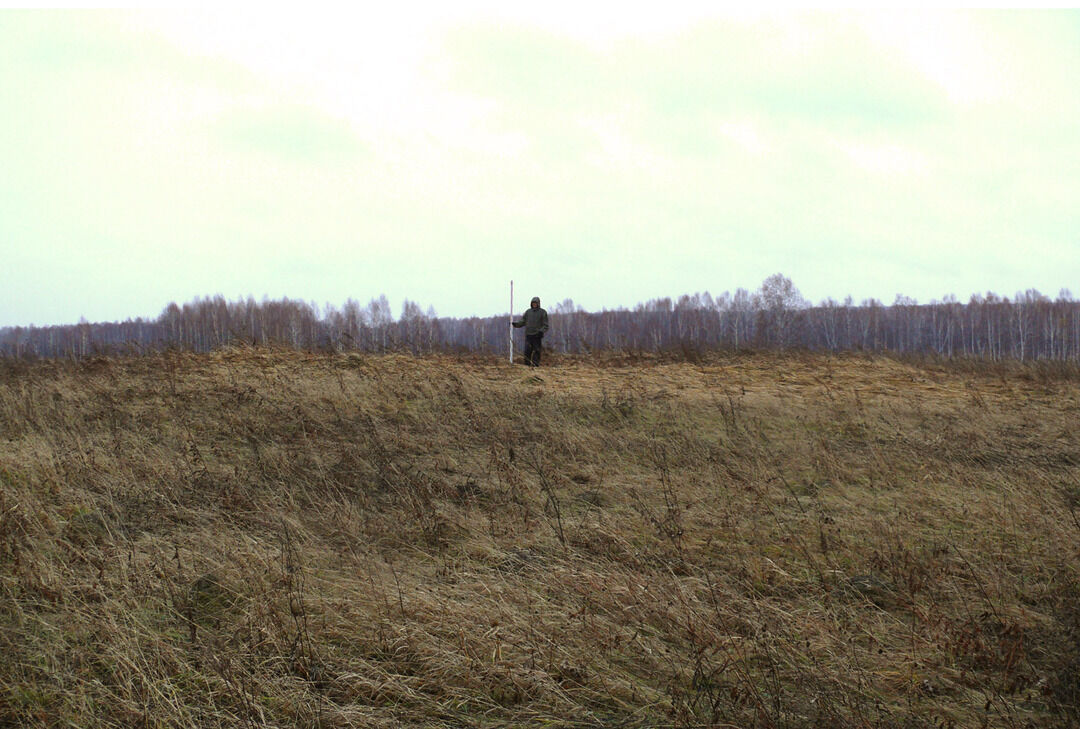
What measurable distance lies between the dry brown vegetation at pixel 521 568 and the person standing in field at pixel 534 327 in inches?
207

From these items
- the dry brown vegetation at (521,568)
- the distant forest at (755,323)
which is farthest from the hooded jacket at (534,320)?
the distant forest at (755,323)

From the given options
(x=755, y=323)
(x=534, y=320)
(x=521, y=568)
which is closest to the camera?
(x=521, y=568)

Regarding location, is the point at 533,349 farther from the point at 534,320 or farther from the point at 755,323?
the point at 755,323

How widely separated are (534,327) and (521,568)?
10.7 metres

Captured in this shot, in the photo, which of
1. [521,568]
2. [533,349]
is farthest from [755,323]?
[521,568]

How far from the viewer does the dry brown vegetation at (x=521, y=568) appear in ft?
10.0

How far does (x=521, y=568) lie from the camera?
455cm

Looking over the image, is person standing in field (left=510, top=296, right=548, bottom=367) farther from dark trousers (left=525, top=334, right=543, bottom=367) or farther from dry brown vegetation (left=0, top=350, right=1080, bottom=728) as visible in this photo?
dry brown vegetation (left=0, top=350, right=1080, bottom=728)

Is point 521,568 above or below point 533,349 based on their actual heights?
below

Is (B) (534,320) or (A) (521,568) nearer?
(A) (521,568)

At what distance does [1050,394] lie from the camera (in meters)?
13.7

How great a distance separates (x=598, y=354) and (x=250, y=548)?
44.9 feet

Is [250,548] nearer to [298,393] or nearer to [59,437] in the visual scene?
[59,437]

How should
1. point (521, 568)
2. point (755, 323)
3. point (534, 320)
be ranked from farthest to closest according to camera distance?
point (755, 323), point (534, 320), point (521, 568)
